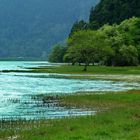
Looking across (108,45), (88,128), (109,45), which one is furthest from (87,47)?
(88,128)

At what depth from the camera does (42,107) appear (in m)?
42.0

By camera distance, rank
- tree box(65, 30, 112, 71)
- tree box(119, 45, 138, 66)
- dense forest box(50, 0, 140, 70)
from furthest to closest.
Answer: tree box(119, 45, 138, 66), dense forest box(50, 0, 140, 70), tree box(65, 30, 112, 71)

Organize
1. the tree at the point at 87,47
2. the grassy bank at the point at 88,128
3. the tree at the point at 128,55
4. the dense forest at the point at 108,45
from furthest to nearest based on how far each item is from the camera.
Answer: the tree at the point at 128,55
the dense forest at the point at 108,45
the tree at the point at 87,47
the grassy bank at the point at 88,128

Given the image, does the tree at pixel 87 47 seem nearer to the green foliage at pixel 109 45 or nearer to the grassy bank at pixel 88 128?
the green foliage at pixel 109 45

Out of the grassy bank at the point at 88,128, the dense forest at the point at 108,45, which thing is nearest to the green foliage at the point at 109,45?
the dense forest at the point at 108,45

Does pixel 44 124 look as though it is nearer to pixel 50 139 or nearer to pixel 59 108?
pixel 50 139

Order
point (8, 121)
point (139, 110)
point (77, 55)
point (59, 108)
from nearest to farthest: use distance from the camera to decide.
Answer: point (8, 121) → point (139, 110) → point (59, 108) → point (77, 55)

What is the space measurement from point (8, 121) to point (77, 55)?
97.3 meters

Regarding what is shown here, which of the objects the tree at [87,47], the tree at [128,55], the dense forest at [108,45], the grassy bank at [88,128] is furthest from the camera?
the tree at [128,55]

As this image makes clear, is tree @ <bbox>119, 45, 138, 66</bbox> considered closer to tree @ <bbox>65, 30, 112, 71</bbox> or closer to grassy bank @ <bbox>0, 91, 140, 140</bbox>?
tree @ <bbox>65, 30, 112, 71</bbox>

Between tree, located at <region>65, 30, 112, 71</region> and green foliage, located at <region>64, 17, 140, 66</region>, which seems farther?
green foliage, located at <region>64, 17, 140, 66</region>

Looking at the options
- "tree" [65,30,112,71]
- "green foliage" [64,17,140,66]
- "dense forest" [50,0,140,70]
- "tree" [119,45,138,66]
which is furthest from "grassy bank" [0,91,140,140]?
"tree" [119,45,138,66]

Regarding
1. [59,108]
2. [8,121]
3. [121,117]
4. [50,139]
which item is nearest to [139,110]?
[121,117]

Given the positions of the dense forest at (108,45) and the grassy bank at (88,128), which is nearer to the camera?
the grassy bank at (88,128)
